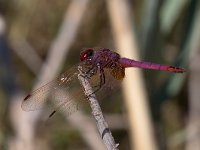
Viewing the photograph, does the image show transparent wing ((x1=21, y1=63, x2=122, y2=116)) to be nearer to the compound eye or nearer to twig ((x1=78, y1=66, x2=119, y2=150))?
the compound eye

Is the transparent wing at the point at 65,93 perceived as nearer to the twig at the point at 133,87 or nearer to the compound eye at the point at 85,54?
the compound eye at the point at 85,54

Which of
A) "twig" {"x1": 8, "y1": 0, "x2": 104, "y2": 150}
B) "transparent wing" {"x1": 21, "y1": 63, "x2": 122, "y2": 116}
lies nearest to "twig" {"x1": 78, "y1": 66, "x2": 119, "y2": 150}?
"transparent wing" {"x1": 21, "y1": 63, "x2": 122, "y2": 116}

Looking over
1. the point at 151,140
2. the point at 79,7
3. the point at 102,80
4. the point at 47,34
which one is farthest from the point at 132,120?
the point at 47,34

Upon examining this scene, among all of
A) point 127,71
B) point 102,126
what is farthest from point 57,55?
point 102,126

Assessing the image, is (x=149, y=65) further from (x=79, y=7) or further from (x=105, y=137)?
(x=79, y=7)

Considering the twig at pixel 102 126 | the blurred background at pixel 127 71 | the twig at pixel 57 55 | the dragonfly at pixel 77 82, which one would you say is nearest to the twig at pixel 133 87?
the blurred background at pixel 127 71
